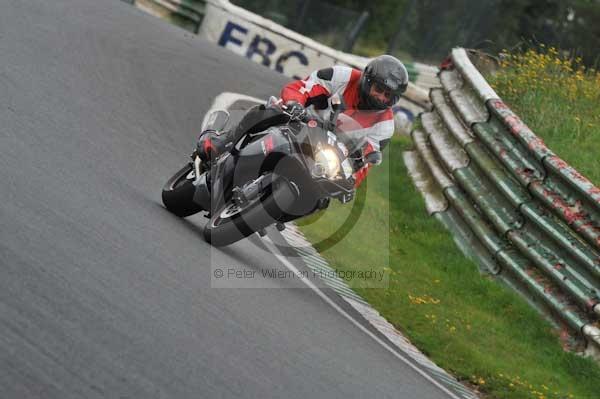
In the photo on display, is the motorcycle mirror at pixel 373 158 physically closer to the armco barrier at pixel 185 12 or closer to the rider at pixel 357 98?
the rider at pixel 357 98

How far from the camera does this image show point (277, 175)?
8.23m

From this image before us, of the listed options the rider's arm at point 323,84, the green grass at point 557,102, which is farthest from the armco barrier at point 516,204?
the rider's arm at point 323,84

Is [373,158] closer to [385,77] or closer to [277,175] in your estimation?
[385,77]

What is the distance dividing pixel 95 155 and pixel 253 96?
7.49 metres

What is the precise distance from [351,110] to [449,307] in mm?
2381

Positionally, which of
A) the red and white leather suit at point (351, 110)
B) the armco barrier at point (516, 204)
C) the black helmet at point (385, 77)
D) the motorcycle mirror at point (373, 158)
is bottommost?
the armco barrier at point (516, 204)

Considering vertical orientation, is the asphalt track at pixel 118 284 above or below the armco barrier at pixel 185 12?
above

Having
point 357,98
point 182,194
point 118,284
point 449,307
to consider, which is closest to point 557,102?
point 449,307

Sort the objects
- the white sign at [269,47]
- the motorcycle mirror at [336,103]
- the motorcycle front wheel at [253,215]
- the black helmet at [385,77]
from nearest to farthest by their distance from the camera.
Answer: the motorcycle front wheel at [253,215] → the motorcycle mirror at [336,103] → the black helmet at [385,77] → the white sign at [269,47]

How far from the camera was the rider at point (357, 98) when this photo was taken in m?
8.68

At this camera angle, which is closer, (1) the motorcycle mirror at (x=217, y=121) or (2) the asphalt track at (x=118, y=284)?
(2) the asphalt track at (x=118, y=284)

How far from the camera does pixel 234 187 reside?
865 cm

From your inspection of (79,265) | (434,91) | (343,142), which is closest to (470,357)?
(343,142)

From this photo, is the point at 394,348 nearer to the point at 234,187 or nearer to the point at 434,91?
the point at 234,187
